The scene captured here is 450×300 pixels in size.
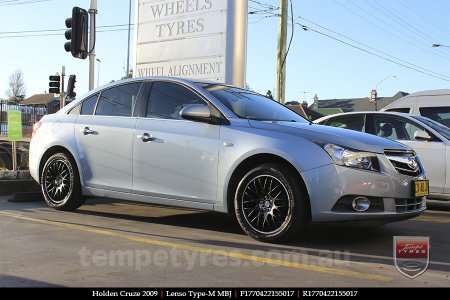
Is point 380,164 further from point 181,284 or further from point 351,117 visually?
point 351,117

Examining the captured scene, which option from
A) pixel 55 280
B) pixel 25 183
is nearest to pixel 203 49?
pixel 25 183

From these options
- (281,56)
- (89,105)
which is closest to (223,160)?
(89,105)

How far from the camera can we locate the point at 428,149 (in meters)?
7.98

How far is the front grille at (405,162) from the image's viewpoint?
498 cm

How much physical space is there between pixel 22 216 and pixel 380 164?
4.27 metres

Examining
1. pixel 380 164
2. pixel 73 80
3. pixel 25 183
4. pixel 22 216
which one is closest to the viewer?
pixel 380 164

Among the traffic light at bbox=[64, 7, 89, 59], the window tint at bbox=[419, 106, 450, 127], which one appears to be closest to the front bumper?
the window tint at bbox=[419, 106, 450, 127]

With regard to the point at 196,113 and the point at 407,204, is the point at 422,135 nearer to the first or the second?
the point at 407,204

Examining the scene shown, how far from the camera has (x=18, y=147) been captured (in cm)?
1441

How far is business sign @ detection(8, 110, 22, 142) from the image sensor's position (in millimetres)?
9969

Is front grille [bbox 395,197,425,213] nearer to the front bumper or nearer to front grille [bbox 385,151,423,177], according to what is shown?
the front bumper

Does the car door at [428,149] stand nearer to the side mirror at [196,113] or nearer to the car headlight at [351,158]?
the car headlight at [351,158]

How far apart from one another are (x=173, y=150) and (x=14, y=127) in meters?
5.65

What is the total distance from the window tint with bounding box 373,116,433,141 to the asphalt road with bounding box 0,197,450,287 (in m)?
2.03
